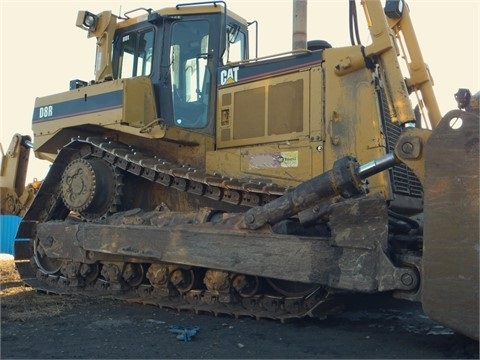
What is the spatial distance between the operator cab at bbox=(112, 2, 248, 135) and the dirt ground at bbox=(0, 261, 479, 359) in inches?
96.3

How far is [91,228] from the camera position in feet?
22.2

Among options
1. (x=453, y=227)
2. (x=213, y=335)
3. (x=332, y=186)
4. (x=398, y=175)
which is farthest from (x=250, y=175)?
(x=453, y=227)

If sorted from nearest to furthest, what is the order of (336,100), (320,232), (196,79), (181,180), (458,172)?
(458,172)
(320,232)
(336,100)
(181,180)
(196,79)

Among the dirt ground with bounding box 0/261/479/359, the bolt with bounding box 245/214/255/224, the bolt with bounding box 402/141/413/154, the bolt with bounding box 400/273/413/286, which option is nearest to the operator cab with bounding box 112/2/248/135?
the bolt with bounding box 245/214/255/224

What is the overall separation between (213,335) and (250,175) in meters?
2.02

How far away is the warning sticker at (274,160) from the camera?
619cm

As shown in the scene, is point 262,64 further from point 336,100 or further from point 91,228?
point 91,228

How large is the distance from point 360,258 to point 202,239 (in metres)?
1.75

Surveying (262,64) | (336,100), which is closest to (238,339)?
(336,100)

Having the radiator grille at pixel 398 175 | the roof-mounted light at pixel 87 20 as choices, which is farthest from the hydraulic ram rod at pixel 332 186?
the roof-mounted light at pixel 87 20

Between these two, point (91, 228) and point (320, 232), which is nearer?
Answer: point (320, 232)

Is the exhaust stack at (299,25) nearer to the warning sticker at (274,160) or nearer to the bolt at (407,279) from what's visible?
the warning sticker at (274,160)

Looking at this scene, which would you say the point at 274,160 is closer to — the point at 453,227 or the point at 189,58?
the point at 189,58

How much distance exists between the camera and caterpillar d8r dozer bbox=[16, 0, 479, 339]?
434cm
